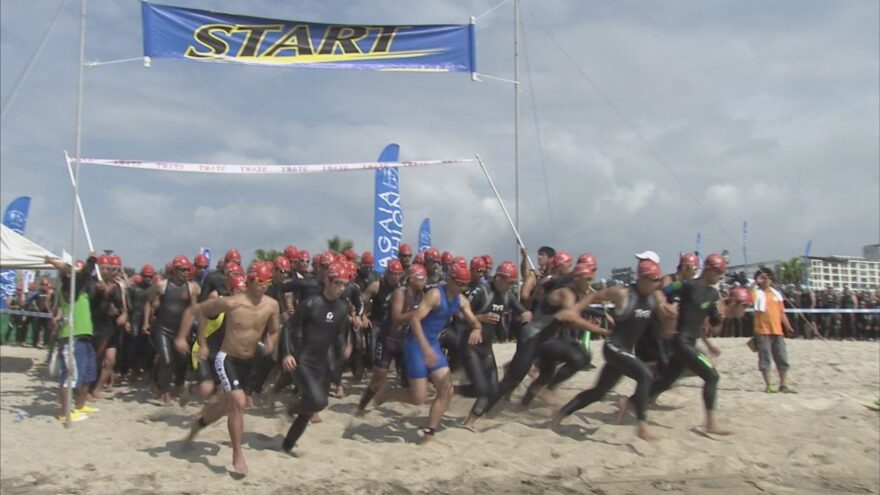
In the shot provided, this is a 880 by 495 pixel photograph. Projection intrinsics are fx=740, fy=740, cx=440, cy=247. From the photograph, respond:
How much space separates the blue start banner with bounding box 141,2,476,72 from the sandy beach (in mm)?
4733

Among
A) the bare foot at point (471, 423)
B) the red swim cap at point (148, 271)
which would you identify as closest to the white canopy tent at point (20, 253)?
the red swim cap at point (148, 271)

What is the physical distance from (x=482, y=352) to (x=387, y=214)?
9123 millimetres

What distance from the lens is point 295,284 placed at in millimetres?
8820

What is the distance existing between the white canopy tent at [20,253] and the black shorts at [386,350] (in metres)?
5.21

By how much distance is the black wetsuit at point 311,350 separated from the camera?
7137 mm

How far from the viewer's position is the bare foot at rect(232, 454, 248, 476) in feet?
21.9

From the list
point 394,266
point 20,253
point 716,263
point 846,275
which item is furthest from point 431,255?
point 846,275

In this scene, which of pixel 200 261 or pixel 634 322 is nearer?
pixel 634 322

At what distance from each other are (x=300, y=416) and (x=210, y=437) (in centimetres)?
137

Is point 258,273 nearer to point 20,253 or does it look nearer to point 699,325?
point 699,325

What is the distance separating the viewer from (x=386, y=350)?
8.71 metres

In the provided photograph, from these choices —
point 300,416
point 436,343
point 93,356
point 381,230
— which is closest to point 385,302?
point 436,343

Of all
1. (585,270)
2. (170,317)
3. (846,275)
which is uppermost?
(846,275)

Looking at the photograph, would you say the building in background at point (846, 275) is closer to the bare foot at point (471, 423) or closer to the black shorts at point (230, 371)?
the bare foot at point (471, 423)
